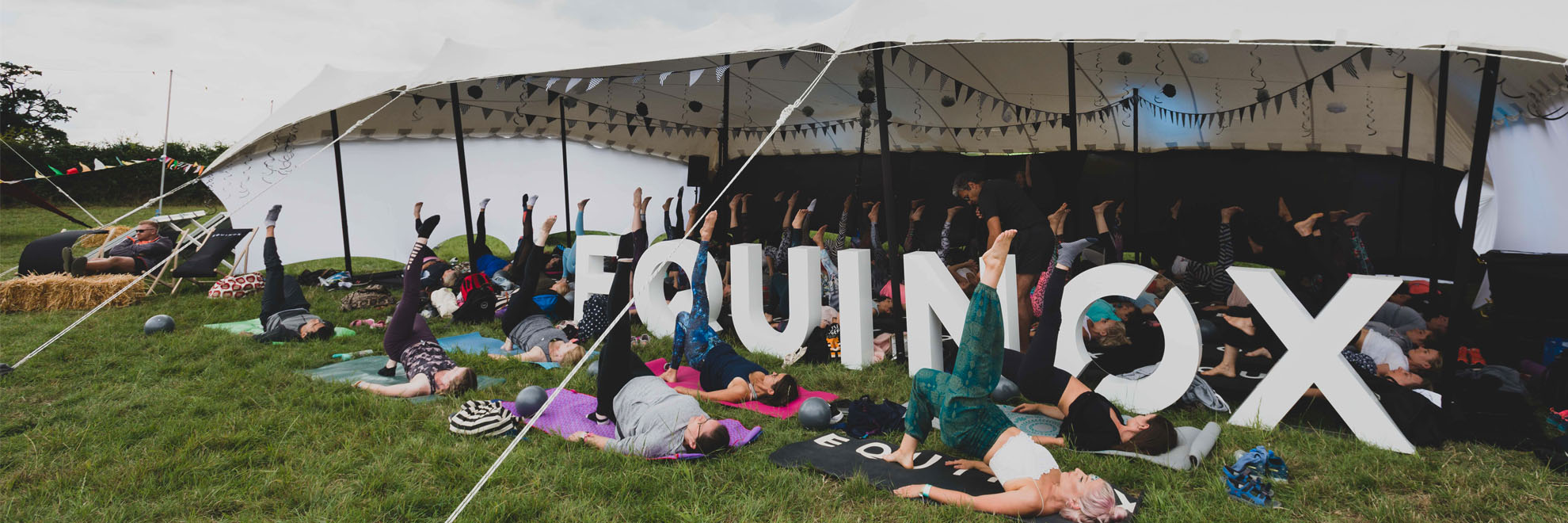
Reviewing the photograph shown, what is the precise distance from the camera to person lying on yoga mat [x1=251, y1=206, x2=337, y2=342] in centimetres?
557

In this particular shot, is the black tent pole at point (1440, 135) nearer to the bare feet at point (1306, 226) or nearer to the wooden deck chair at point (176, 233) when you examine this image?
the bare feet at point (1306, 226)

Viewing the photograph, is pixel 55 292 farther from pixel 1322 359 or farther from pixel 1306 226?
pixel 1306 226

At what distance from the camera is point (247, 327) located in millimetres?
6152

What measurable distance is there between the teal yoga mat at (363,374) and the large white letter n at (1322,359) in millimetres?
4023

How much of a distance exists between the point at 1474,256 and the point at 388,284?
10.9m

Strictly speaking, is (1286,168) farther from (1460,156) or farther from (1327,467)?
(1327,467)

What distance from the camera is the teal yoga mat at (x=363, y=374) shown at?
176 inches

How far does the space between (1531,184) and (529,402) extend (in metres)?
7.63

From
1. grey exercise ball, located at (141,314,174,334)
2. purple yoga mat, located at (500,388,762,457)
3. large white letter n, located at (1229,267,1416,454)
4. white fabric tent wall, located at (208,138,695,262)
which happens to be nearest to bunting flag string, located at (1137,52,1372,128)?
large white letter n, located at (1229,267,1416,454)

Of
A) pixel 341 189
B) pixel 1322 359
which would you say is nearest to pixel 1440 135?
pixel 1322 359

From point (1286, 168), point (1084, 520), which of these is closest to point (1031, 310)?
point (1084, 520)

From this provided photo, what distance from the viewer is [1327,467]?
286cm

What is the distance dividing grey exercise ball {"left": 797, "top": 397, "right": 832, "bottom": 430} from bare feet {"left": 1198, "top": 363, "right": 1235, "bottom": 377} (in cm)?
212

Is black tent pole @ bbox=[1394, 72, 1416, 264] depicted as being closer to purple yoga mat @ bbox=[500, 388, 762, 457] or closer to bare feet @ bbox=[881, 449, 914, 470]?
bare feet @ bbox=[881, 449, 914, 470]
